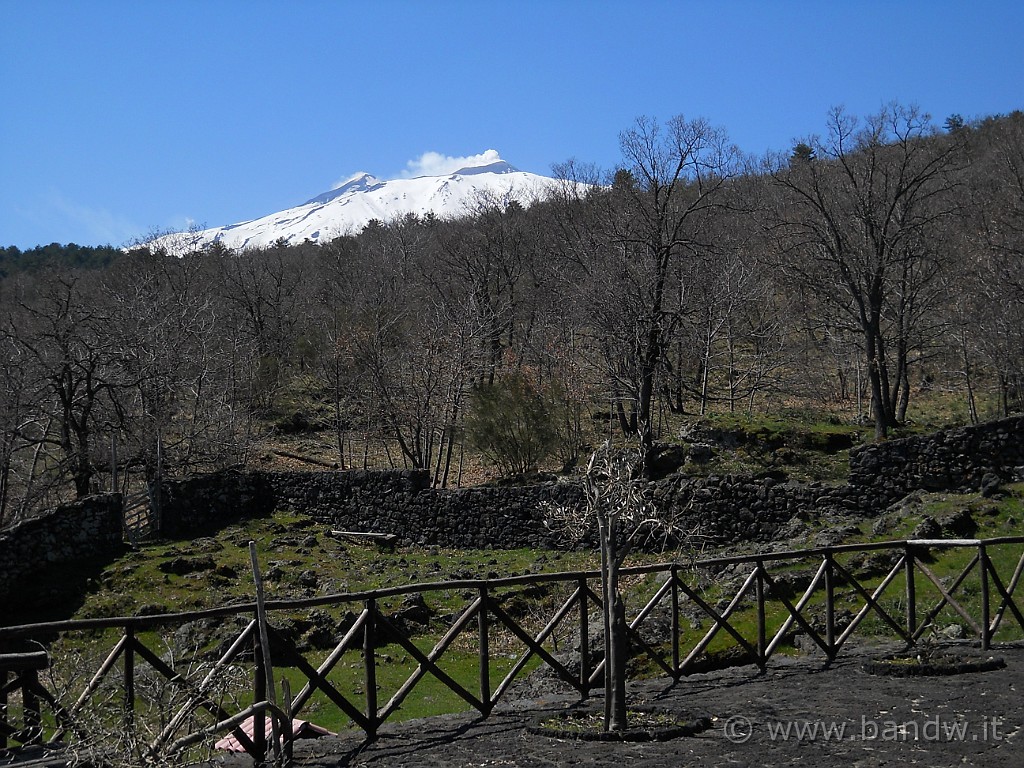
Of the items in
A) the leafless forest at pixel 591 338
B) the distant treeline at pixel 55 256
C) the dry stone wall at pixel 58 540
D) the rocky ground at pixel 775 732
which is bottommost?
the rocky ground at pixel 775 732

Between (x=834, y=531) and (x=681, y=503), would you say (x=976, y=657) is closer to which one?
(x=834, y=531)

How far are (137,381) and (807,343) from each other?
2460cm

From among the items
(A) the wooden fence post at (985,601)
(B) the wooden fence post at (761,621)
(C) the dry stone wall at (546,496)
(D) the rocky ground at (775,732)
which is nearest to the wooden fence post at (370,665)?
(D) the rocky ground at (775,732)

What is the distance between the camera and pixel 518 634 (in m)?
7.90

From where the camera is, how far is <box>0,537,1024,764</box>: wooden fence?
5.80 meters

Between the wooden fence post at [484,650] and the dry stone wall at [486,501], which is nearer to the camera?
the wooden fence post at [484,650]

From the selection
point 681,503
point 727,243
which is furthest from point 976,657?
point 727,243

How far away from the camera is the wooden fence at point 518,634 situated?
5805mm

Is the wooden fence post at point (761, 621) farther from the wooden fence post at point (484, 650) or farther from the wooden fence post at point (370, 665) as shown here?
the wooden fence post at point (370, 665)

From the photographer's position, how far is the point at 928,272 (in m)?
26.7

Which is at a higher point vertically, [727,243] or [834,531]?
[727,243]

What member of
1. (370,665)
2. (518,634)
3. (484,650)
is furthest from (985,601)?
(370,665)

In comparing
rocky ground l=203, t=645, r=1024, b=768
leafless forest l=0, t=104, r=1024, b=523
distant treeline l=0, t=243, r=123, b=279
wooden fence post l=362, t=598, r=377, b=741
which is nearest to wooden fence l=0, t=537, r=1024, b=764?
wooden fence post l=362, t=598, r=377, b=741

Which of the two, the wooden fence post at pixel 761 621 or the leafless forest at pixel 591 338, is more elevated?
the leafless forest at pixel 591 338
